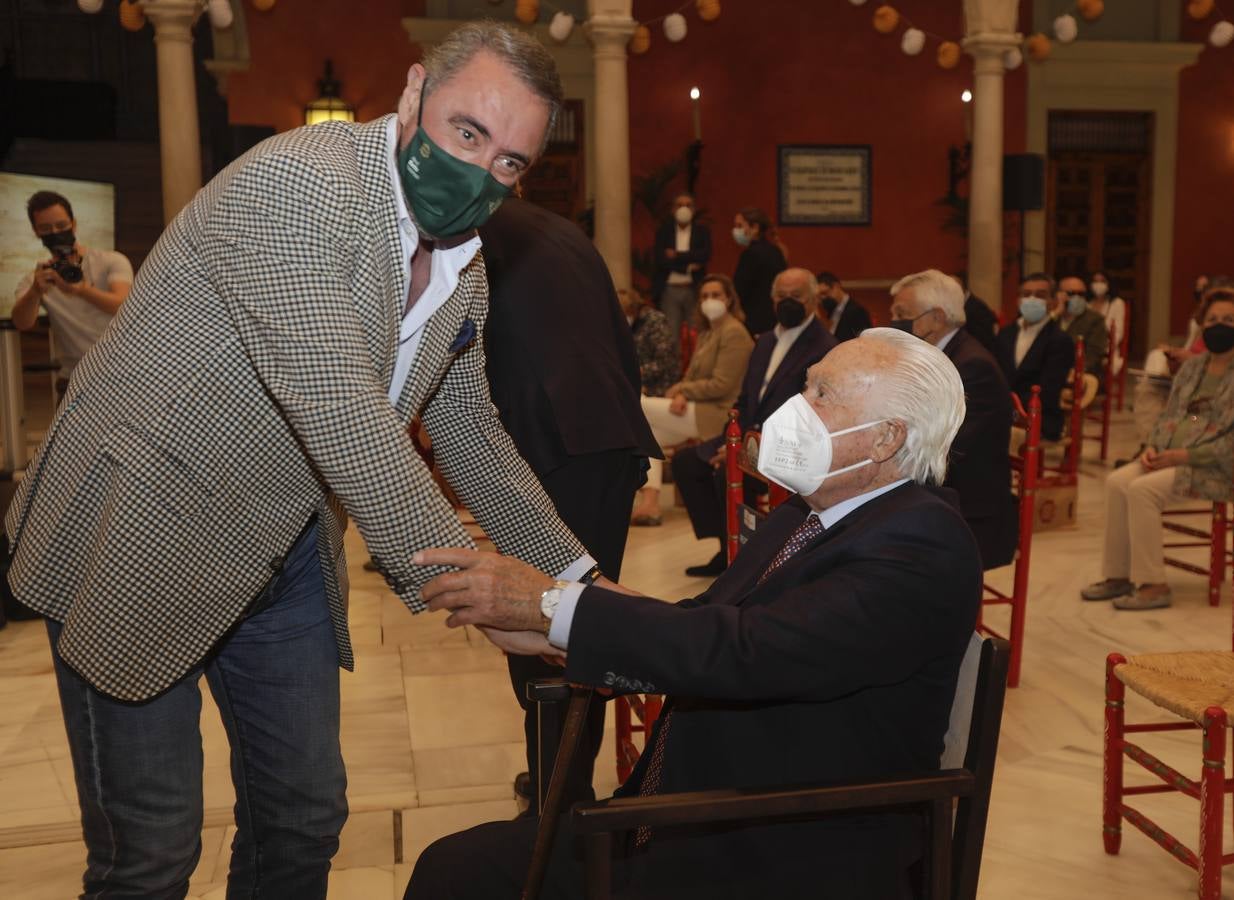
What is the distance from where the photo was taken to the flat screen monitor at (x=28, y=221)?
235 inches

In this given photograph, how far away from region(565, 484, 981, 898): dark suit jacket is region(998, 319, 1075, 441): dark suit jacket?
18.4ft

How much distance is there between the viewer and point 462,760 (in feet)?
11.4

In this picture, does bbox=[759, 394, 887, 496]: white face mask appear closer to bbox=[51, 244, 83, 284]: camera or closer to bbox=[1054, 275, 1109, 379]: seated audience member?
bbox=[51, 244, 83, 284]: camera

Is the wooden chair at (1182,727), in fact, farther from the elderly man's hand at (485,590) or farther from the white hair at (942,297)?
the white hair at (942,297)

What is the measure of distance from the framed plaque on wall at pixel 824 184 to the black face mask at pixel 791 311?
888cm

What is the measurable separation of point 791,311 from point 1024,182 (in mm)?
7307

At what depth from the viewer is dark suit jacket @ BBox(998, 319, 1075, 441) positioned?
7.05m

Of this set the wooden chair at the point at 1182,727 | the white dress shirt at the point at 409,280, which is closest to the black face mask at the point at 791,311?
the wooden chair at the point at 1182,727

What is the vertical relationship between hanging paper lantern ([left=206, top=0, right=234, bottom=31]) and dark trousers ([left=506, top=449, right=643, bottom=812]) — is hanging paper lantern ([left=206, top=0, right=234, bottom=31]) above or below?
above

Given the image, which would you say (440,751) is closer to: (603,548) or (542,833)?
(603,548)

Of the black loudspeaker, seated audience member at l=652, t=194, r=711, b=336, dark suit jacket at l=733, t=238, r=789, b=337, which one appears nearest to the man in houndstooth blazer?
dark suit jacket at l=733, t=238, r=789, b=337

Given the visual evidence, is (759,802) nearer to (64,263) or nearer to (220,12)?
(64,263)

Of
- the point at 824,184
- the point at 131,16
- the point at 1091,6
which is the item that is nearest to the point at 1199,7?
the point at 1091,6

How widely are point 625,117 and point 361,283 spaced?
33.6 feet
